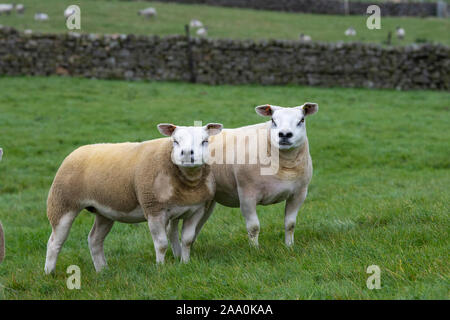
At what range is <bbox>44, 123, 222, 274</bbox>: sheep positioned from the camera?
5676mm

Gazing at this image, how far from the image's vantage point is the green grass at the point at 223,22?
28375mm

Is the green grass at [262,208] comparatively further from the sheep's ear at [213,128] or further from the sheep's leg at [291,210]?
the sheep's ear at [213,128]

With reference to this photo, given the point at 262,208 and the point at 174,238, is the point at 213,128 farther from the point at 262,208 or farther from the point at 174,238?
the point at 262,208

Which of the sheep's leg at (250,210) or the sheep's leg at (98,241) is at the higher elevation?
the sheep's leg at (250,210)

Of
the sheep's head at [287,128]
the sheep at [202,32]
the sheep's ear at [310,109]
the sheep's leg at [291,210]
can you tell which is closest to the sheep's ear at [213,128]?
the sheep's head at [287,128]

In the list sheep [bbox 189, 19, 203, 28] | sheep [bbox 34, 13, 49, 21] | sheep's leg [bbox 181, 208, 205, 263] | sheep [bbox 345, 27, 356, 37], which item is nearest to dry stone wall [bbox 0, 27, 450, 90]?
sheep [bbox 34, 13, 49, 21]

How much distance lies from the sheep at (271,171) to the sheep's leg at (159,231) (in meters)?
0.84

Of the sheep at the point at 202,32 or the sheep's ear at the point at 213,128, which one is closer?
the sheep's ear at the point at 213,128

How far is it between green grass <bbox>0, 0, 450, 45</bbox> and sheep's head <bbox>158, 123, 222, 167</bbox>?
2194cm

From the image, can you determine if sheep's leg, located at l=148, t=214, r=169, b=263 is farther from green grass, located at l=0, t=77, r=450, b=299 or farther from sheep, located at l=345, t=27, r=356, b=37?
sheep, located at l=345, t=27, r=356, b=37

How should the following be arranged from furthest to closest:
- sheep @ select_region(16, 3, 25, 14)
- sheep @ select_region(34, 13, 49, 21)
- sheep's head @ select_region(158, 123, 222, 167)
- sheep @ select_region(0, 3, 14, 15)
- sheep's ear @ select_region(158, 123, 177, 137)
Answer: sheep @ select_region(16, 3, 25, 14) → sheep @ select_region(0, 3, 14, 15) → sheep @ select_region(34, 13, 49, 21) → sheep's ear @ select_region(158, 123, 177, 137) → sheep's head @ select_region(158, 123, 222, 167)

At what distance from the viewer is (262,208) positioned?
30.2 feet

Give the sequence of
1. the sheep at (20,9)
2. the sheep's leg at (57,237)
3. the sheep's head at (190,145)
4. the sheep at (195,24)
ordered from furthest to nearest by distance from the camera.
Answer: the sheep at (195,24) → the sheep at (20,9) → the sheep's leg at (57,237) → the sheep's head at (190,145)
